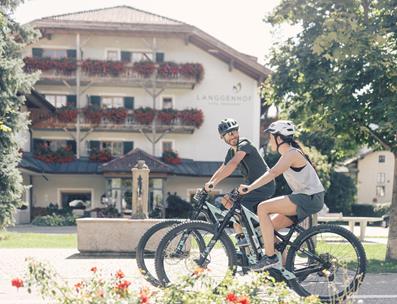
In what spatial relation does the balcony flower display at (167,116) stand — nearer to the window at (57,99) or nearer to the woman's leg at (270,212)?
the window at (57,99)

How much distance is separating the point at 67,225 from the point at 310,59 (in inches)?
727

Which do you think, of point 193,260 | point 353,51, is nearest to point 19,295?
point 193,260

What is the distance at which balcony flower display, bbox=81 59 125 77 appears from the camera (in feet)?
105

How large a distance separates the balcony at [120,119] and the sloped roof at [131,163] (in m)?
3.03

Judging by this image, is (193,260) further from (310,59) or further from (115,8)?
(115,8)

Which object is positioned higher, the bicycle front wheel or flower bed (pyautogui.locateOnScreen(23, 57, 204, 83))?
flower bed (pyautogui.locateOnScreen(23, 57, 204, 83))

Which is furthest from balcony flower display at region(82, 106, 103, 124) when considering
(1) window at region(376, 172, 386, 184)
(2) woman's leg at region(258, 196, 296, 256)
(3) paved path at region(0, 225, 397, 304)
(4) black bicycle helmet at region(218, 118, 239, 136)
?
(1) window at region(376, 172, 386, 184)

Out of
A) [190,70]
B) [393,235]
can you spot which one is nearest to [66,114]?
[190,70]

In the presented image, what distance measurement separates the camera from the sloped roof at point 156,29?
31781 millimetres

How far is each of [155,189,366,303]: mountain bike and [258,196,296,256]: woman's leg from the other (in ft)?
0.56

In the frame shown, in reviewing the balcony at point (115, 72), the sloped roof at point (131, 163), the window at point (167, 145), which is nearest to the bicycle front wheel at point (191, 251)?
the sloped roof at point (131, 163)

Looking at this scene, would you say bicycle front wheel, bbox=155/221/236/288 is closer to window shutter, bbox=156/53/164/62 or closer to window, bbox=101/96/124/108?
window, bbox=101/96/124/108

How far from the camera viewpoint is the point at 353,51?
8.95m

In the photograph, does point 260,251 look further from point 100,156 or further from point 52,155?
point 52,155
